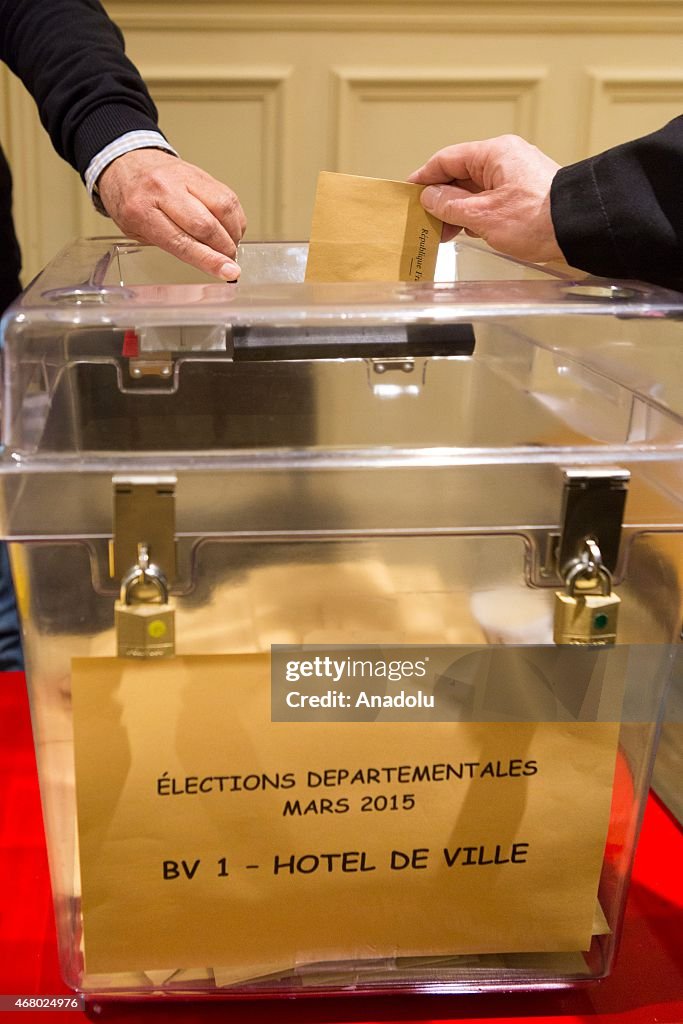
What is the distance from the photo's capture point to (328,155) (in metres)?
2.11

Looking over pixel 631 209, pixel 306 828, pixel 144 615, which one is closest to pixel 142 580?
pixel 144 615

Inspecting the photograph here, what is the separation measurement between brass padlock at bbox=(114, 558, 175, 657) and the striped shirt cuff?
490 millimetres

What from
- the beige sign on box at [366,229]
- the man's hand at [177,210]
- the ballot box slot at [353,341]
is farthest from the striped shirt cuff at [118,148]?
the ballot box slot at [353,341]

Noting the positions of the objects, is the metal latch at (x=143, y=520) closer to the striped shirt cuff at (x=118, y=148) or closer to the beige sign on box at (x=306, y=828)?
the beige sign on box at (x=306, y=828)

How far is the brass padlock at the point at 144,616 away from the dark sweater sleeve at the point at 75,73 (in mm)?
533

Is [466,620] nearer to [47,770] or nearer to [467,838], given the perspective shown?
[467,838]

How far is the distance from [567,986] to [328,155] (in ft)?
6.26

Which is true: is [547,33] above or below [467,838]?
above

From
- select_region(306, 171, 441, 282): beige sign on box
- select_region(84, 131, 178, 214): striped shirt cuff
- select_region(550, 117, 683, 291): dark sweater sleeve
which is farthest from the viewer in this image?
select_region(84, 131, 178, 214): striped shirt cuff

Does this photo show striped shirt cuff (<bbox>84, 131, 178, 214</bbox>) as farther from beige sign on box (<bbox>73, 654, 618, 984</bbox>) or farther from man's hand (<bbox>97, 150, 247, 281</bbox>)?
beige sign on box (<bbox>73, 654, 618, 984</bbox>)

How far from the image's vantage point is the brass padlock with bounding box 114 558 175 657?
0.42m

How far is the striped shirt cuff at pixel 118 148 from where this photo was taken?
2.60 feet

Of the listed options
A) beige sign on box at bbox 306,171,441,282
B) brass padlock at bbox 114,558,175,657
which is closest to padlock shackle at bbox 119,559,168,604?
brass padlock at bbox 114,558,175,657

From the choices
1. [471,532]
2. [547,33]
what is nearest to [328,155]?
[547,33]
